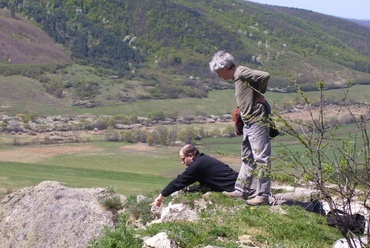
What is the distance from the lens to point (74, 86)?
307 ft

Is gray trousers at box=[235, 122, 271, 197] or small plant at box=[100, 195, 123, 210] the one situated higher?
gray trousers at box=[235, 122, 271, 197]

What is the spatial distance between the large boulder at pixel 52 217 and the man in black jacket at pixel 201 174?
1.37 m

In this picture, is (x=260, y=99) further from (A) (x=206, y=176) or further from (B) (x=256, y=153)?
(A) (x=206, y=176)

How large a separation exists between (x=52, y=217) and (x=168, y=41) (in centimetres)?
12179

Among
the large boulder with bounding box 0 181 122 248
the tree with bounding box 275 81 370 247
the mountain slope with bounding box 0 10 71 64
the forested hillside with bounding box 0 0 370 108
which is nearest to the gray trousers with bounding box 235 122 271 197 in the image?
the large boulder with bounding box 0 181 122 248

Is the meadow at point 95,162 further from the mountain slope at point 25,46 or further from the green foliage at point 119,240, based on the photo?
the mountain slope at point 25,46

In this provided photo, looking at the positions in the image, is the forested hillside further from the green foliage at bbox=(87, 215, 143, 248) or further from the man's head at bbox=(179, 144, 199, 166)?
the green foliage at bbox=(87, 215, 143, 248)

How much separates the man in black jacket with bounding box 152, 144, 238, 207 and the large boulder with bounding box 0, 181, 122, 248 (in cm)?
137

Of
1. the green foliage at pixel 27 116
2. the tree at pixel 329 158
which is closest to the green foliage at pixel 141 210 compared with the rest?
the tree at pixel 329 158

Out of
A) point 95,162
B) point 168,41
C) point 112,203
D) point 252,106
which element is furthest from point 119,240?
point 168,41

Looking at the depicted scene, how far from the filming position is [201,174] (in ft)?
31.3

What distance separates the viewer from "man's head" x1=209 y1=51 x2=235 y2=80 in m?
8.78

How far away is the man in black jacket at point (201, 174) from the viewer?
9.39m

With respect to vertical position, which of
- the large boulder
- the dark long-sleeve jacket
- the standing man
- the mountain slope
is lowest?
the mountain slope
